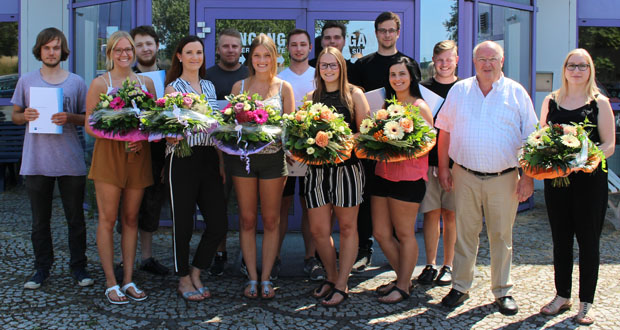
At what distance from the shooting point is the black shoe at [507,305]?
4.19m

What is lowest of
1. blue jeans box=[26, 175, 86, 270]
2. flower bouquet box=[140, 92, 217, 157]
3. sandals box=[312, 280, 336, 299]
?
sandals box=[312, 280, 336, 299]

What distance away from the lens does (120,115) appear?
4.07 meters

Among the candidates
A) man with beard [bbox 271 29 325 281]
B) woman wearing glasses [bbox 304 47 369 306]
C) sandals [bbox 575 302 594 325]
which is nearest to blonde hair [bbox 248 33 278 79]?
woman wearing glasses [bbox 304 47 369 306]

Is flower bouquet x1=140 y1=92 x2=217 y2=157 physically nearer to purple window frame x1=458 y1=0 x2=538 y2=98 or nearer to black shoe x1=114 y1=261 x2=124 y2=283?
black shoe x1=114 y1=261 x2=124 y2=283

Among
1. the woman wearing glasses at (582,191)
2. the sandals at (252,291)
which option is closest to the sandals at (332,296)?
the sandals at (252,291)

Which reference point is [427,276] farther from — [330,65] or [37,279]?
[37,279]

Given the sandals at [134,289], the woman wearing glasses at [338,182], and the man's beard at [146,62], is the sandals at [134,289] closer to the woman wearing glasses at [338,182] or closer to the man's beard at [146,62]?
the woman wearing glasses at [338,182]

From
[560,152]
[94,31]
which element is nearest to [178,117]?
[560,152]

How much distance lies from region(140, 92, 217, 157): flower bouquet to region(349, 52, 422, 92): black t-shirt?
168 centimetres

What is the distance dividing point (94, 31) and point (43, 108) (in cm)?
299

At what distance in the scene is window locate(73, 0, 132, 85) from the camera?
271 inches

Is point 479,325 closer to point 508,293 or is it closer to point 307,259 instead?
point 508,293

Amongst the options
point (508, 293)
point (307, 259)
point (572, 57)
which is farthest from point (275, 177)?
point (572, 57)

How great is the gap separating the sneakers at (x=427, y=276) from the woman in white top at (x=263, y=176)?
1.32 meters
